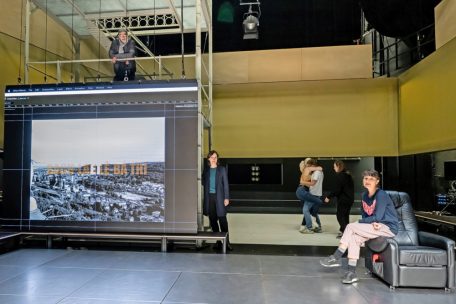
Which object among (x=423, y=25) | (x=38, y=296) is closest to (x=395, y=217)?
(x=38, y=296)

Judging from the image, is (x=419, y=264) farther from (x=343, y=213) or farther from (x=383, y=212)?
(x=343, y=213)

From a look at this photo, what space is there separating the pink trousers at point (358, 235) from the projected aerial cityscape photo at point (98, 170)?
2.75 m

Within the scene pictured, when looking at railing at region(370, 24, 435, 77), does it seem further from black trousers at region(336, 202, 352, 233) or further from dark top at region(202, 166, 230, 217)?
dark top at region(202, 166, 230, 217)

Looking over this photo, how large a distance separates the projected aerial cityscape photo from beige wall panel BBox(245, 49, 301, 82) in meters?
3.26

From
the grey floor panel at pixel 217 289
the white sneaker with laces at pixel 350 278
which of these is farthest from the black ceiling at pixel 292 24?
the white sneaker with laces at pixel 350 278

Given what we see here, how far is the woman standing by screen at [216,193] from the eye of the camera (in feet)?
16.2

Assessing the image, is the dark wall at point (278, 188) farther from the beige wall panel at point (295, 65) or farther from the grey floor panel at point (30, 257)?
the grey floor panel at point (30, 257)

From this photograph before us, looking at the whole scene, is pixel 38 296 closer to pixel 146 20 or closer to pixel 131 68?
pixel 131 68

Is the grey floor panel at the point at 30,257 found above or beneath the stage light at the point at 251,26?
beneath

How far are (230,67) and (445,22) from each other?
166 inches

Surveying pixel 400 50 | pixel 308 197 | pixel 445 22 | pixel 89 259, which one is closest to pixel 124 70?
pixel 89 259

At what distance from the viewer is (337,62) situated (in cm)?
716

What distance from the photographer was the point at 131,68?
5.66m

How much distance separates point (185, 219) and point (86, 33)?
5.48m
